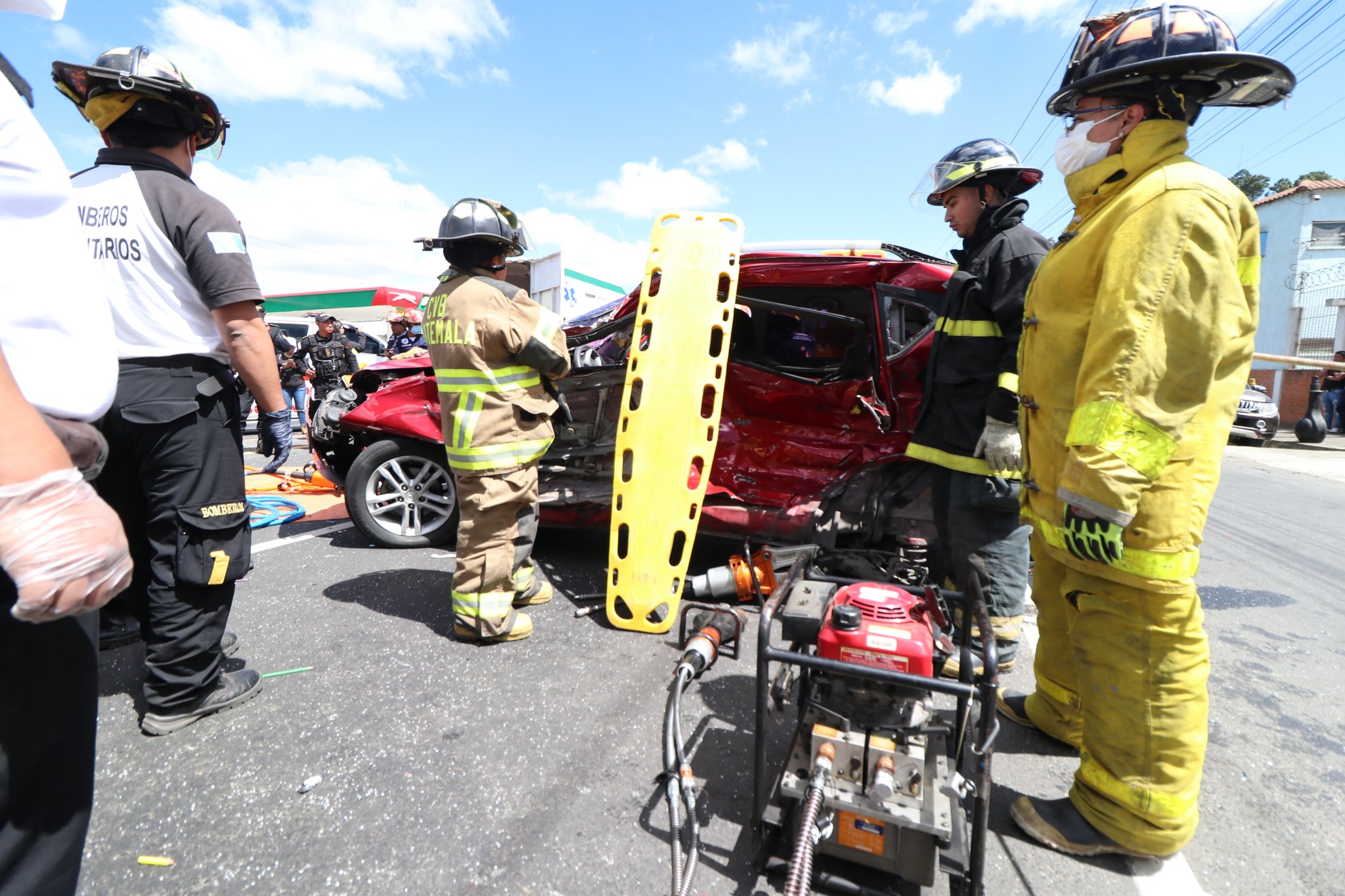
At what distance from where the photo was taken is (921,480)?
3.48 meters

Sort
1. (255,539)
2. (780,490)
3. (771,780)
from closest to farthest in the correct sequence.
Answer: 1. (771,780)
2. (780,490)
3. (255,539)

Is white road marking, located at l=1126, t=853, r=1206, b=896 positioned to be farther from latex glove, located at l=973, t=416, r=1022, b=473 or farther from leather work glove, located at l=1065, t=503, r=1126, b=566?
latex glove, located at l=973, t=416, r=1022, b=473

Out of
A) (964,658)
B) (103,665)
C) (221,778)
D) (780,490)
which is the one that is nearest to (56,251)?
(221,778)

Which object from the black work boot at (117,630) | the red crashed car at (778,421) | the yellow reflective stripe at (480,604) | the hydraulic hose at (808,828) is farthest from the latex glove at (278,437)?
the hydraulic hose at (808,828)

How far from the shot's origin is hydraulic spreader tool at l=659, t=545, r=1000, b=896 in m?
1.45

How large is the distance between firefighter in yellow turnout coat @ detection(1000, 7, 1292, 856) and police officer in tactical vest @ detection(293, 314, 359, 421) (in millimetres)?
10098

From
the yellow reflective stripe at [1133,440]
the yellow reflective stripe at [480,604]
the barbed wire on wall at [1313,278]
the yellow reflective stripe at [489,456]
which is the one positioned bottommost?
the yellow reflective stripe at [480,604]

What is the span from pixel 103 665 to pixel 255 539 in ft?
6.58

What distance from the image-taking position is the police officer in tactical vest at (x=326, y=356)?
9930mm

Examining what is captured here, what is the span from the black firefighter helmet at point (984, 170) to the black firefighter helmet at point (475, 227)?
6.55 feet

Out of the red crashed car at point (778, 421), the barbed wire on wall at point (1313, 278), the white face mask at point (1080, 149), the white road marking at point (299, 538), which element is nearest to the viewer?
the white face mask at point (1080, 149)

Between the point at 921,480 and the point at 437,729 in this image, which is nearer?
the point at 437,729

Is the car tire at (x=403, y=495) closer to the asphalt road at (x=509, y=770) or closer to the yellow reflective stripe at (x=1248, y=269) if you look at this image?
the asphalt road at (x=509, y=770)

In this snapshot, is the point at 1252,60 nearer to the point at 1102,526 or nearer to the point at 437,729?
the point at 1102,526
